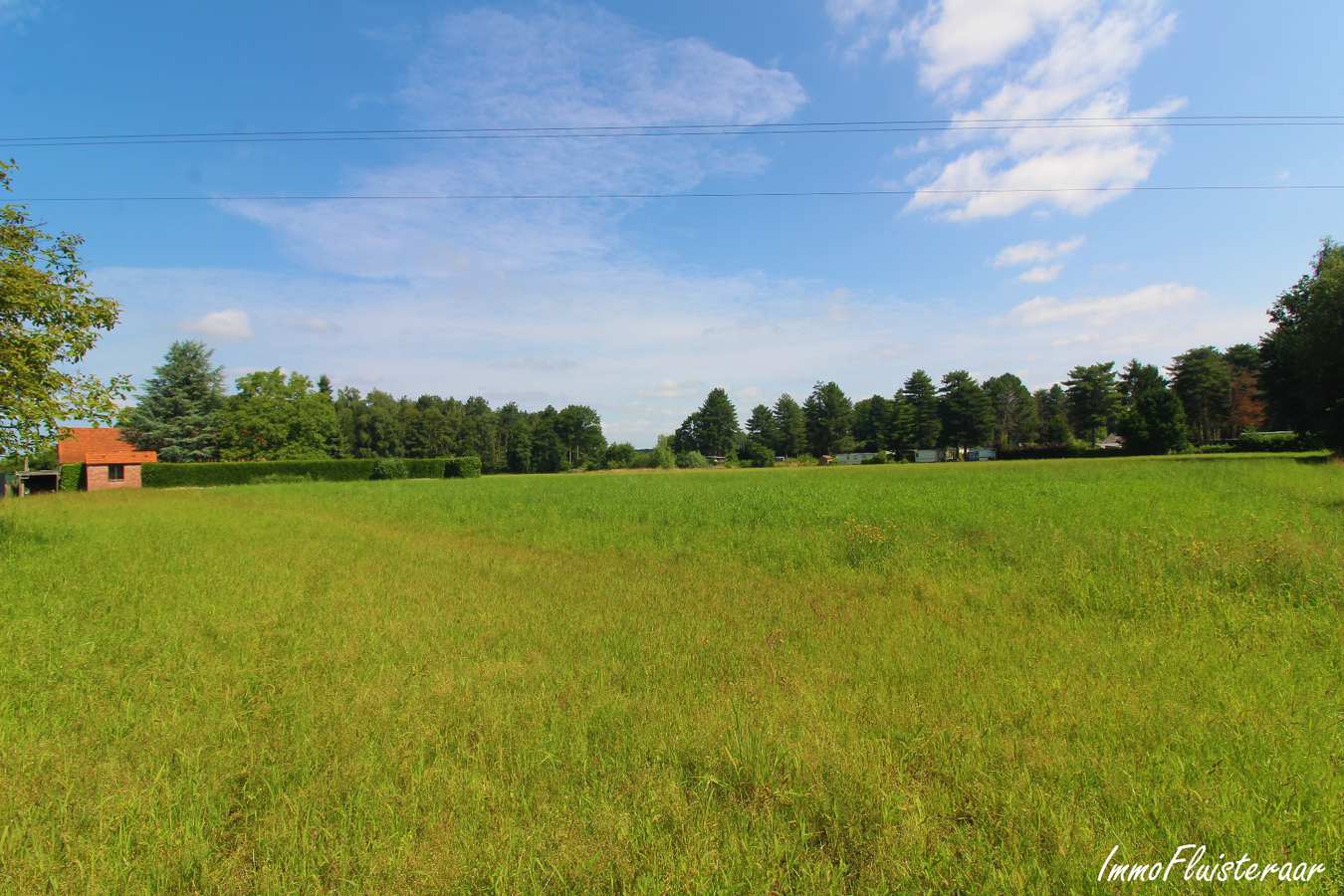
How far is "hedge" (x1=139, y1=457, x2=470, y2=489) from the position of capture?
42750 millimetres

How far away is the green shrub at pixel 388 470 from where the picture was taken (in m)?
48.2

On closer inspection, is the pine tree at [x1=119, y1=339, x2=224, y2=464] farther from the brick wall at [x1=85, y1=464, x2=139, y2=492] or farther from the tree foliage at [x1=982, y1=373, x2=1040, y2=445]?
the tree foliage at [x1=982, y1=373, x2=1040, y2=445]

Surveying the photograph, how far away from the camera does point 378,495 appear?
25016mm

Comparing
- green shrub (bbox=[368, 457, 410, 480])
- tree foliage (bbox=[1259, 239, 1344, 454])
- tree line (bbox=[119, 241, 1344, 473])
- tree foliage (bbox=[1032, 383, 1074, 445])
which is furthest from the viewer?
tree foliage (bbox=[1032, 383, 1074, 445])

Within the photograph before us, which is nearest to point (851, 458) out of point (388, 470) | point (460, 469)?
point (460, 469)

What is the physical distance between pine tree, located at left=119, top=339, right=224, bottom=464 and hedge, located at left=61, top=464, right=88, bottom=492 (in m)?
9.46

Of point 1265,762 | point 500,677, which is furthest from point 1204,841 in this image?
point 500,677

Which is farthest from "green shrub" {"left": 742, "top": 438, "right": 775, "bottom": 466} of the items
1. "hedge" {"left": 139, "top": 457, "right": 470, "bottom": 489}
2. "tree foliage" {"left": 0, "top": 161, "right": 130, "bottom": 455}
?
"tree foliage" {"left": 0, "top": 161, "right": 130, "bottom": 455}

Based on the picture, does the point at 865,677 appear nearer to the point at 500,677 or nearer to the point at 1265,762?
the point at 1265,762

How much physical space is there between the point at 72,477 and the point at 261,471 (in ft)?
43.4

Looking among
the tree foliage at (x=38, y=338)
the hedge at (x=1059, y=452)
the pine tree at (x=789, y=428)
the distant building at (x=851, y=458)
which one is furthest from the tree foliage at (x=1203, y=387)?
the tree foliage at (x=38, y=338)

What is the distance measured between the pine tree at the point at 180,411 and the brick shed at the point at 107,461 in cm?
814

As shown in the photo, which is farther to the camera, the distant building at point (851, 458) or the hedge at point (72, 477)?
the distant building at point (851, 458)

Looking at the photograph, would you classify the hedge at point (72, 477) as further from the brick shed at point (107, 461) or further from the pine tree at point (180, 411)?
the pine tree at point (180, 411)
